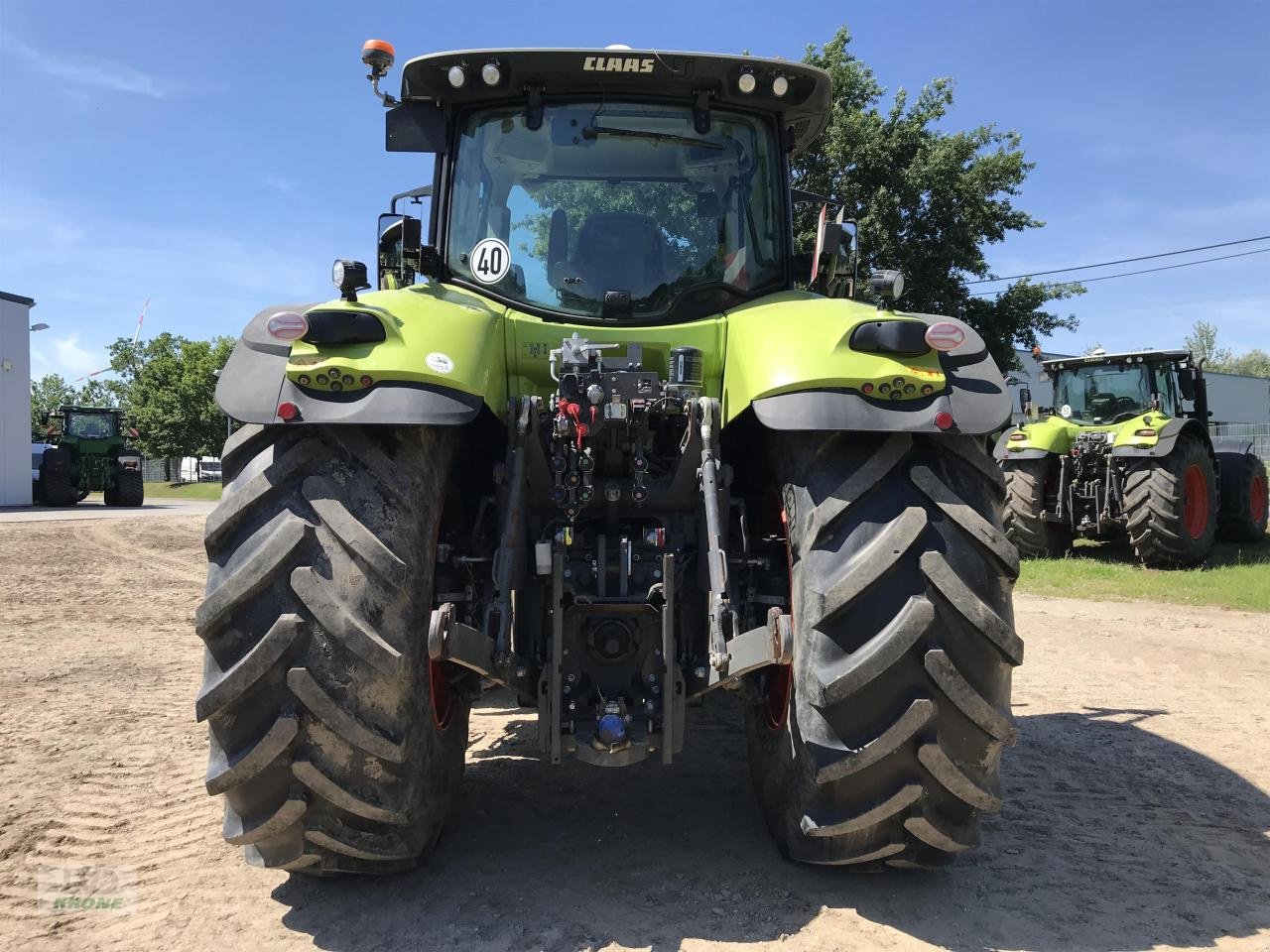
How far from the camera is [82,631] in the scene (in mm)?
7730

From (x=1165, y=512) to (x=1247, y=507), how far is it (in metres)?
2.88

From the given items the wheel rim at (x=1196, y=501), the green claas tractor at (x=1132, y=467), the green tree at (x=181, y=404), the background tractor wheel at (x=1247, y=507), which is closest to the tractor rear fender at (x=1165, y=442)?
the green claas tractor at (x=1132, y=467)

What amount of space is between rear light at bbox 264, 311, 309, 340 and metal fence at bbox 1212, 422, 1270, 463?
35.6 meters

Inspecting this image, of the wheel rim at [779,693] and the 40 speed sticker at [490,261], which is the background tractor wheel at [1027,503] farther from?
the 40 speed sticker at [490,261]

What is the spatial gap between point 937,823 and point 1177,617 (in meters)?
7.50

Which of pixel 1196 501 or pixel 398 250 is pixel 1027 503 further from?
pixel 398 250

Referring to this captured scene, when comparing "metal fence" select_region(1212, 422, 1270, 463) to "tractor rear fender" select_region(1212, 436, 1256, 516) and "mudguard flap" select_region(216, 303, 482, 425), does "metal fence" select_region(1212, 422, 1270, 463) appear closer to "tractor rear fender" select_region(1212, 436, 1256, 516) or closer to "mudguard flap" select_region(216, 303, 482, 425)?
"tractor rear fender" select_region(1212, 436, 1256, 516)

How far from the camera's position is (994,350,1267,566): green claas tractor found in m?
12.0

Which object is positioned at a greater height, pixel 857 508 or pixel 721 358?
pixel 721 358

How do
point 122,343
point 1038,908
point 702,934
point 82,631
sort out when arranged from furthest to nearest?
point 122,343, point 82,631, point 1038,908, point 702,934

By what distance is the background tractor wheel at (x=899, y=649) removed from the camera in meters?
2.69

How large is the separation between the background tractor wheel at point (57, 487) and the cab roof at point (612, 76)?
76.9ft

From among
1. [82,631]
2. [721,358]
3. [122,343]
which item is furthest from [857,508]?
[122,343]

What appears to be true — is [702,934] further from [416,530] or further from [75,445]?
[75,445]
